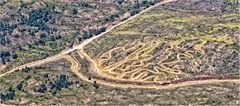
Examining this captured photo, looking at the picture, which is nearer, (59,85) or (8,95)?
(8,95)

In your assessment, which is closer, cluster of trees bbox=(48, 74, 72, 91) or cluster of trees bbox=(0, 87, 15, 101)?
cluster of trees bbox=(0, 87, 15, 101)

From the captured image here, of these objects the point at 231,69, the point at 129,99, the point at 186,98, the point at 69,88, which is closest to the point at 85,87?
the point at 69,88

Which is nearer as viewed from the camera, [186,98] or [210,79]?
[186,98]

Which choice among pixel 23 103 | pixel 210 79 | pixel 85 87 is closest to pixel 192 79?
pixel 210 79

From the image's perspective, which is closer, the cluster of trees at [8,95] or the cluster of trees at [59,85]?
the cluster of trees at [8,95]

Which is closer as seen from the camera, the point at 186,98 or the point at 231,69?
the point at 186,98

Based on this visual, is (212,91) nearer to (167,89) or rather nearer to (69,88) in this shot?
(167,89)

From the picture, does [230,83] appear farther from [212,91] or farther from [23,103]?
[23,103]

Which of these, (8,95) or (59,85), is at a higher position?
(8,95)

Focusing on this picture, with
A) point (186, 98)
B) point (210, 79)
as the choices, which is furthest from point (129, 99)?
point (210, 79)
